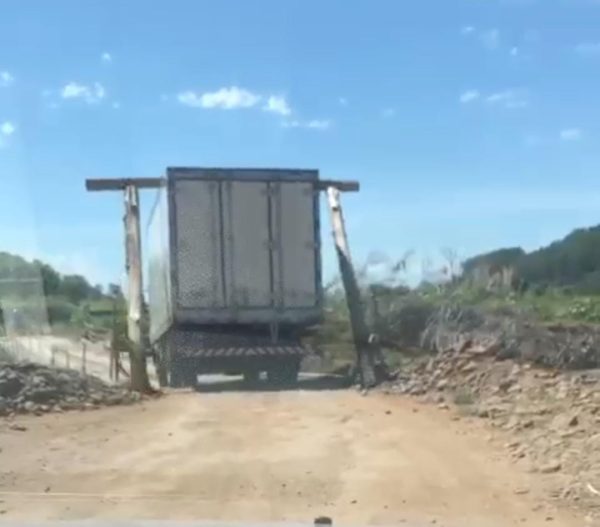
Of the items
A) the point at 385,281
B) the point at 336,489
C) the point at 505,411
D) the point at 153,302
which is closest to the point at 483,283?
the point at 385,281

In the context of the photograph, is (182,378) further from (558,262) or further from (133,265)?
(558,262)

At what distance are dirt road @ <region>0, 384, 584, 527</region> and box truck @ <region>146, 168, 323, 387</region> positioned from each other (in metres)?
5.55

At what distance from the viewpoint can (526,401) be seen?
1556cm

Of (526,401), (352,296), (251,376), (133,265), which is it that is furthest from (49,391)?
(352,296)

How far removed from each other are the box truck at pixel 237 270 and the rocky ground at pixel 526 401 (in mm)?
3104

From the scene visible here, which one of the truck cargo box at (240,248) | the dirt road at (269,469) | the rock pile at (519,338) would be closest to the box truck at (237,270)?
the truck cargo box at (240,248)

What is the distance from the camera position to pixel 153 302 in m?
25.1

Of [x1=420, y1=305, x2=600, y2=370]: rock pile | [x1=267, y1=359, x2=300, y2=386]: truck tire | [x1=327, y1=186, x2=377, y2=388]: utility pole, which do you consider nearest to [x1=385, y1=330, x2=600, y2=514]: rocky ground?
[x1=420, y1=305, x2=600, y2=370]: rock pile

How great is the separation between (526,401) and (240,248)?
28.4 ft

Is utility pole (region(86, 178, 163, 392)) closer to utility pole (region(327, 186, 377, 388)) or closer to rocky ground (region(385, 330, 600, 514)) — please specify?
utility pole (region(327, 186, 377, 388))

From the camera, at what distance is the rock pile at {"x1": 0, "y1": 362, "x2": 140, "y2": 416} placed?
1648cm

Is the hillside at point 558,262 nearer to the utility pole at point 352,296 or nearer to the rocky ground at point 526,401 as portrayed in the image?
the utility pole at point 352,296

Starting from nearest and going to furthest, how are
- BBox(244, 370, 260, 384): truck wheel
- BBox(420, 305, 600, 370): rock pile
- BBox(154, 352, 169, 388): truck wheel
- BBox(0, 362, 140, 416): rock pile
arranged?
BBox(0, 362, 140, 416): rock pile < BBox(420, 305, 600, 370): rock pile < BBox(244, 370, 260, 384): truck wheel < BBox(154, 352, 169, 388): truck wheel

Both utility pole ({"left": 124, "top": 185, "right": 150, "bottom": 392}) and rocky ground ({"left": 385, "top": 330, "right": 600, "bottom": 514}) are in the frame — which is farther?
utility pole ({"left": 124, "top": 185, "right": 150, "bottom": 392})
